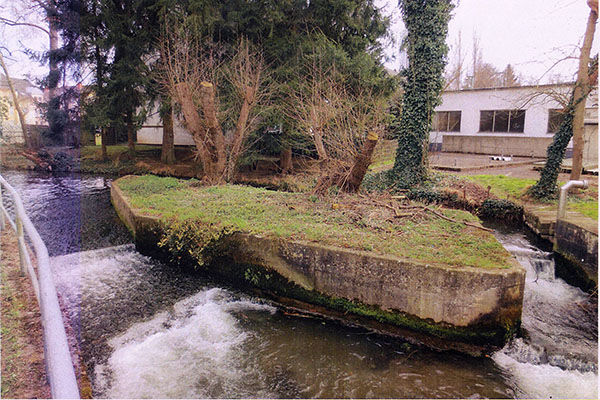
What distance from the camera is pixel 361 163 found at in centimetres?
987

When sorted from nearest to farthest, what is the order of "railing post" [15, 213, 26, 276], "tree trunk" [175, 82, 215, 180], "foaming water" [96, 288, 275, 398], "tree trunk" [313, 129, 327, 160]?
"railing post" [15, 213, 26, 276]
"foaming water" [96, 288, 275, 398]
"tree trunk" [313, 129, 327, 160]
"tree trunk" [175, 82, 215, 180]

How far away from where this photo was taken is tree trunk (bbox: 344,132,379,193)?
30.8 feet

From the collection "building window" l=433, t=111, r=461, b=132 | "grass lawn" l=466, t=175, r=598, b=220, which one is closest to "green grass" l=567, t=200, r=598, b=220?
"grass lawn" l=466, t=175, r=598, b=220

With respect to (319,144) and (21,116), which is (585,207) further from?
(21,116)

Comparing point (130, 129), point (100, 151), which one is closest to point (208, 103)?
point (130, 129)

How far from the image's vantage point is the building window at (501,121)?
25.0m

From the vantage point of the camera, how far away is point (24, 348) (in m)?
3.38

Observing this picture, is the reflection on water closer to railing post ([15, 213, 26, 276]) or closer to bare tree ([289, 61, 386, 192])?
railing post ([15, 213, 26, 276])

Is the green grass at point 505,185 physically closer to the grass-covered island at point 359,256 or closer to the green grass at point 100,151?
the grass-covered island at point 359,256

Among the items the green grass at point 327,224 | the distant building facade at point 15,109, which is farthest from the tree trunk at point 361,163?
the distant building facade at point 15,109

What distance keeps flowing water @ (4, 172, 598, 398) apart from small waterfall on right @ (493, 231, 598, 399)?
17mm

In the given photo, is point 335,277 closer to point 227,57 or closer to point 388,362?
point 388,362

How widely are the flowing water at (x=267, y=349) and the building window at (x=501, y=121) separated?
20224 mm

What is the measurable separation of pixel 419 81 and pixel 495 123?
613 inches
